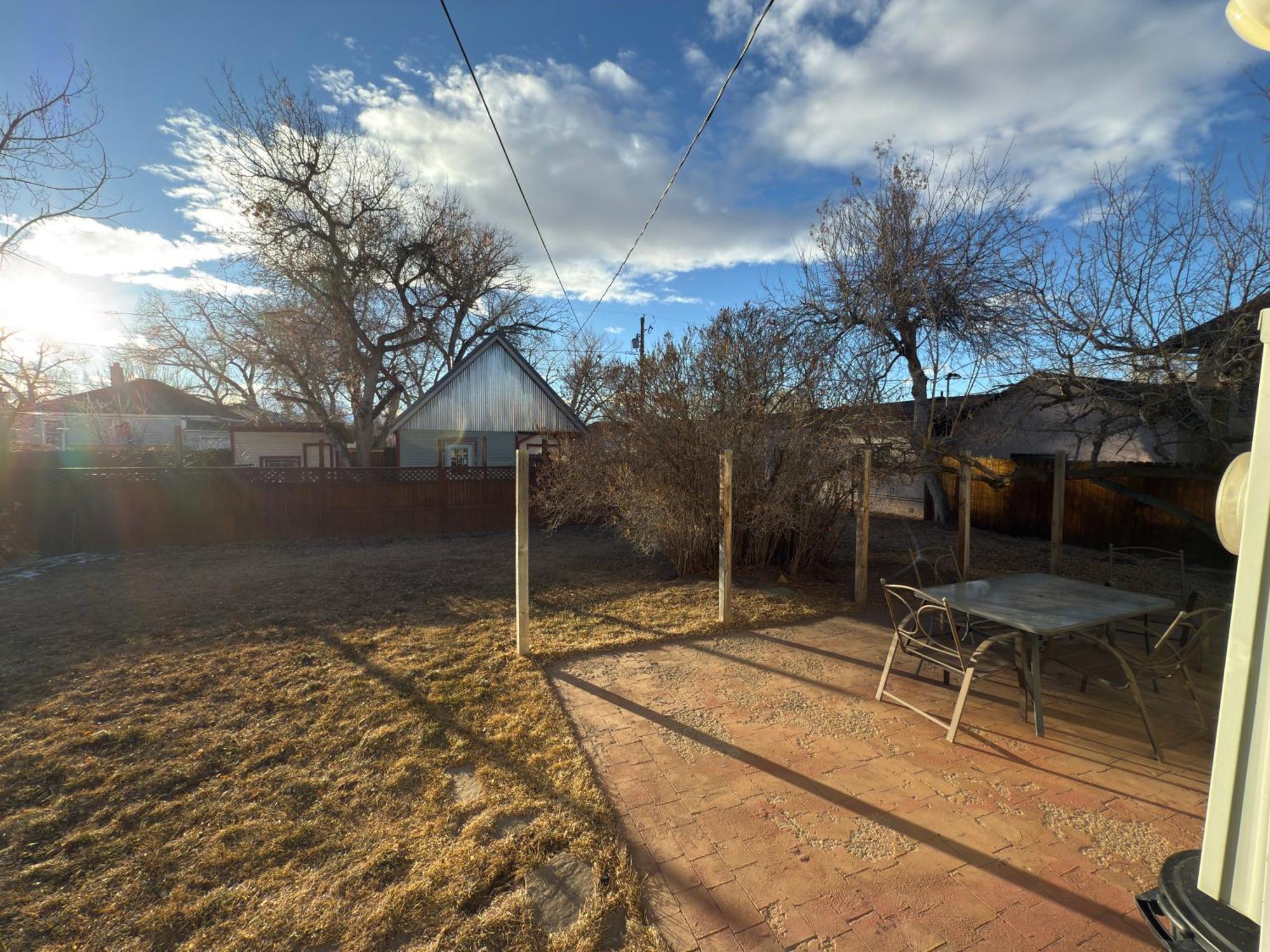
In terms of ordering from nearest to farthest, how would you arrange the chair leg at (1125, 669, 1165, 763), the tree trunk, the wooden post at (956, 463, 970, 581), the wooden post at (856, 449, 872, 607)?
1. the chair leg at (1125, 669, 1165, 763)
2. the wooden post at (856, 449, 872, 607)
3. the wooden post at (956, 463, 970, 581)
4. the tree trunk

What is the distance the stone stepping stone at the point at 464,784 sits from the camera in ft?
8.23

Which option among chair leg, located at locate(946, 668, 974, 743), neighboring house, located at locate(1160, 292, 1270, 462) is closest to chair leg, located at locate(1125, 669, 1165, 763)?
chair leg, located at locate(946, 668, 974, 743)

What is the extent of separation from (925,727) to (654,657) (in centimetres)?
189

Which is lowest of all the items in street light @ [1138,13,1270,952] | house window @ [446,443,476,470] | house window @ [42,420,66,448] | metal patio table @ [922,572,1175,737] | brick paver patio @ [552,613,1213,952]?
brick paver patio @ [552,613,1213,952]

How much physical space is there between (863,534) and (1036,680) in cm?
267

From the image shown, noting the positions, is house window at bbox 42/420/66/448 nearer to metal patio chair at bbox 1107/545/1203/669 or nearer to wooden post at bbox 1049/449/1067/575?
wooden post at bbox 1049/449/1067/575


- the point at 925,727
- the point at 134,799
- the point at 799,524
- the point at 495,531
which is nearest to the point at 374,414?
the point at 495,531

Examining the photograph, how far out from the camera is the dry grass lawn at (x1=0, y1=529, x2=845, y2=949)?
6.14 ft

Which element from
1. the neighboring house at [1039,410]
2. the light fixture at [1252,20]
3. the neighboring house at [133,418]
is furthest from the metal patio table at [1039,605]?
the neighboring house at [133,418]

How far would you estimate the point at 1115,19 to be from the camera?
173 inches

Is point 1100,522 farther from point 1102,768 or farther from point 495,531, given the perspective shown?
point 495,531

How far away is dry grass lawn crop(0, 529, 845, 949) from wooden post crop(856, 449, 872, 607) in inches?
12.9

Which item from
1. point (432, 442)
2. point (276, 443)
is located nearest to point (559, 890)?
point (432, 442)

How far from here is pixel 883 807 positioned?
2367 millimetres
